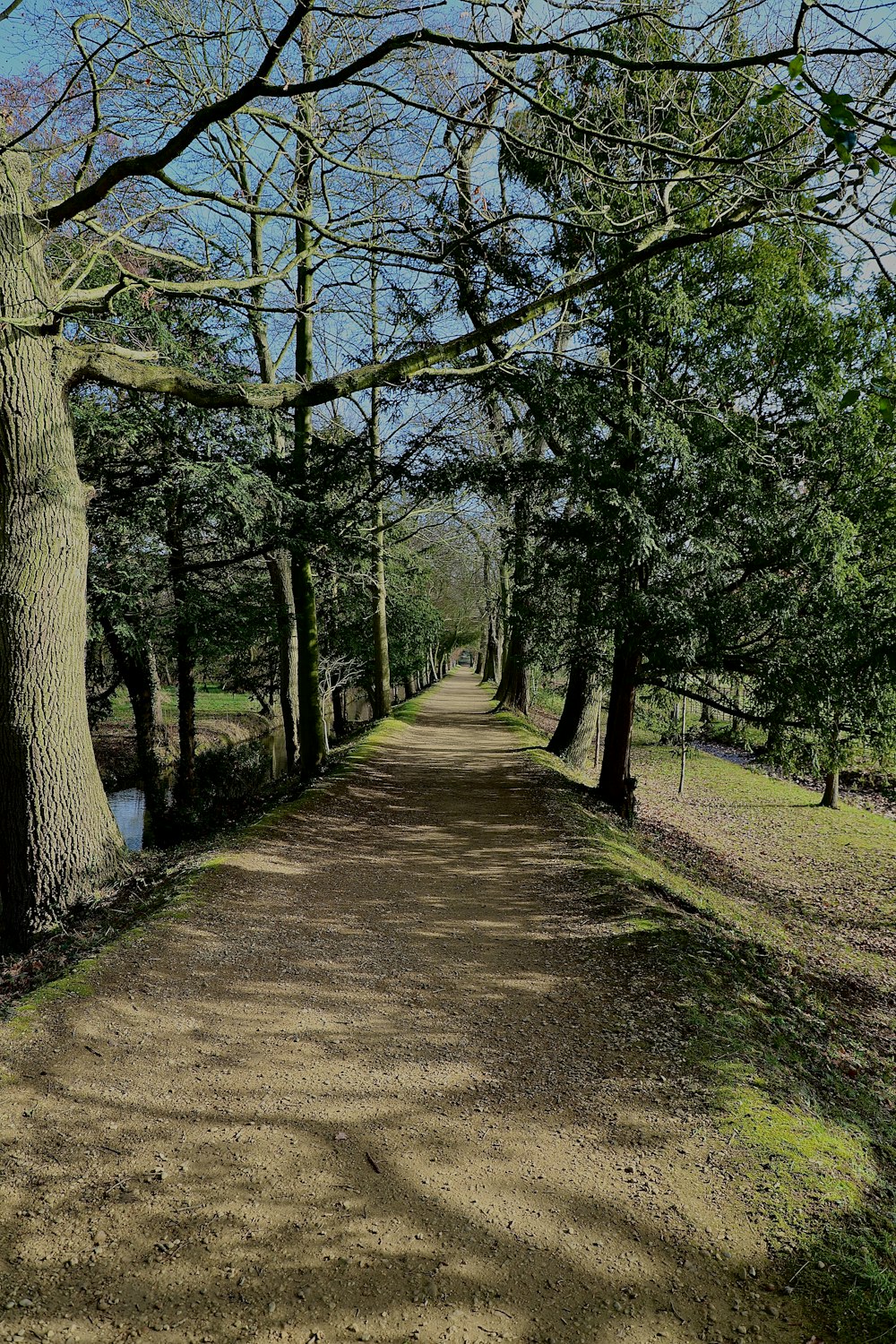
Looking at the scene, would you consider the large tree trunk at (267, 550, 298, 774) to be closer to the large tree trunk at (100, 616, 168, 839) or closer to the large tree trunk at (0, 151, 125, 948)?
the large tree trunk at (100, 616, 168, 839)

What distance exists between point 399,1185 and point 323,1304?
609 millimetres

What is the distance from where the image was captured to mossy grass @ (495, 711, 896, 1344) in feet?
9.44

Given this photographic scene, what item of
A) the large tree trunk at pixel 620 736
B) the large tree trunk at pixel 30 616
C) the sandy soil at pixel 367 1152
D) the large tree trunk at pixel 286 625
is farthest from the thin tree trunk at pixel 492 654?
the sandy soil at pixel 367 1152

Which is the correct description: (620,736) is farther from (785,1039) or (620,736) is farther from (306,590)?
(785,1039)

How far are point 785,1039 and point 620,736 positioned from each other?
271 inches

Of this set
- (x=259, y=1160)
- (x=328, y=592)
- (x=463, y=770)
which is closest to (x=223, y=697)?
(x=328, y=592)

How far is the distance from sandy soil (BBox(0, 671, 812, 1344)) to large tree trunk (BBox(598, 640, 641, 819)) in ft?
18.9

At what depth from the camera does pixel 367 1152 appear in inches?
131

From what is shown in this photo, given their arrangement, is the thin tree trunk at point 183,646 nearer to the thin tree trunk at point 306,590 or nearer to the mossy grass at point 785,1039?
the thin tree trunk at point 306,590

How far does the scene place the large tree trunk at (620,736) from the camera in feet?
36.7

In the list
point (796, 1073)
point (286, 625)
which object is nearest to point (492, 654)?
point (286, 625)

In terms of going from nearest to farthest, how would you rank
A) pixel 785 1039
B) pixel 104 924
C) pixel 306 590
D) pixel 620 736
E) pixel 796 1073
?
pixel 796 1073 → pixel 785 1039 → pixel 104 924 → pixel 620 736 → pixel 306 590

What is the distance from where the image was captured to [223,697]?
42.2 m

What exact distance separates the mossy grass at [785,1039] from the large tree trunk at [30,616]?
15.6 feet
